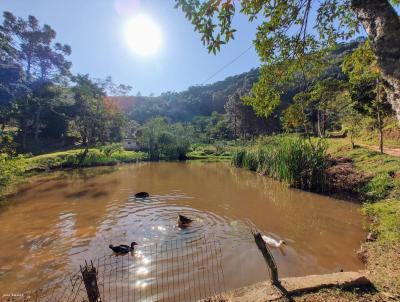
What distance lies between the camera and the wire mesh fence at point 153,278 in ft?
16.7

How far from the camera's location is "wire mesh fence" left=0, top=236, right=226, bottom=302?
5.10 metres

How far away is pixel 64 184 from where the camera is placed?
1802 centimetres

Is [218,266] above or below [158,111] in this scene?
below

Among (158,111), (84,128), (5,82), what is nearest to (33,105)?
(5,82)

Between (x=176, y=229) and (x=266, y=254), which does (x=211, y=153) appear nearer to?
(x=176, y=229)

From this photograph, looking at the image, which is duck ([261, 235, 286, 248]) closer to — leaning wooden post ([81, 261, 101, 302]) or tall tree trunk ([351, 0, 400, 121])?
leaning wooden post ([81, 261, 101, 302])

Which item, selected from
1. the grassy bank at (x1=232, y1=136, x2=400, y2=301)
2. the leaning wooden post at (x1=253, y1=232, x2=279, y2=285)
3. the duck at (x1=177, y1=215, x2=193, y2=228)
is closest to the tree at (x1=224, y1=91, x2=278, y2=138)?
the grassy bank at (x1=232, y1=136, x2=400, y2=301)

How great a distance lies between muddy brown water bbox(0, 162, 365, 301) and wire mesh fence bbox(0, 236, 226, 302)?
0.06 meters

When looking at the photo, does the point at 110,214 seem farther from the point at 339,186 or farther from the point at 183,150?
the point at 183,150

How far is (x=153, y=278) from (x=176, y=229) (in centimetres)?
302

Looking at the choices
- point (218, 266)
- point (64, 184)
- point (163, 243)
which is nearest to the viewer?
point (218, 266)

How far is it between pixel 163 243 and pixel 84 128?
33356 millimetres

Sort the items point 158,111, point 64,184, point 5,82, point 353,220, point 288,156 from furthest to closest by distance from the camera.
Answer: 1. point 158,111
2. point 5,82
3. point 64,184
4. point 288,156
5. point 353,220

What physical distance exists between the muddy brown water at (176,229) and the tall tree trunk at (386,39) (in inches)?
188
